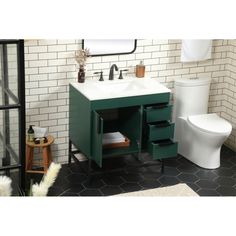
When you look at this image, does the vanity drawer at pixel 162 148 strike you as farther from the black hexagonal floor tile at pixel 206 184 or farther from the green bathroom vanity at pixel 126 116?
the black hexagonal floor tile at pixel 206 184

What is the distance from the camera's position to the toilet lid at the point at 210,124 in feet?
15.2

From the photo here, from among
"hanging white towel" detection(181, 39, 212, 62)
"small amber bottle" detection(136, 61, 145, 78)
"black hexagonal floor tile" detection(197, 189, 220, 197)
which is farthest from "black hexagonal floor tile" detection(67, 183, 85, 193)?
"hanging white towel" detection(181, 39, 212, 62)

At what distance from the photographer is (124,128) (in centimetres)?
466

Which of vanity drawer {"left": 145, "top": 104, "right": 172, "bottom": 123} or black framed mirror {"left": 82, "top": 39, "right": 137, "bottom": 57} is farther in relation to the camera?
black framed mirror {"left": 82, "top": 39, "right": 137, "bottom": 57}

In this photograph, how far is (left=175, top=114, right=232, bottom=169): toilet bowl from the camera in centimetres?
464

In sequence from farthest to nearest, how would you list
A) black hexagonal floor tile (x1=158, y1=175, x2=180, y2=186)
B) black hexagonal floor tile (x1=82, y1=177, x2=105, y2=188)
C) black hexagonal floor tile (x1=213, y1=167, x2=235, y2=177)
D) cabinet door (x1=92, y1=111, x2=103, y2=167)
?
black hexagonal floor tile (x1=213, y1=167, x2=235, y2=177) < black hexagonal floor tile (x1=158, y1=175, x2=180, y2=186) < black hexagonal floor tile (x1=82, y1=177, x2=105, y2=188) < cabinet door (x1=92, y1=111, x2=103, y2=167)

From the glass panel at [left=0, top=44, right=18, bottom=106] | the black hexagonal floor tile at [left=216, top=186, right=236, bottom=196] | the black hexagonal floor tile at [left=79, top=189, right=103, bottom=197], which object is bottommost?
the black hexagonal floor tile at [left=79, top=189, right=103, bottom=197]

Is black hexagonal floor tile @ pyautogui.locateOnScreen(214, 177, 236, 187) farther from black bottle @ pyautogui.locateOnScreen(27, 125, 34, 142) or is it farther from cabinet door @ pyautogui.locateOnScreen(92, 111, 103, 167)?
black bottle @ pyautogui.locateOnScreen(27, 125, 34, 142)

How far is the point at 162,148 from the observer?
4.42 m

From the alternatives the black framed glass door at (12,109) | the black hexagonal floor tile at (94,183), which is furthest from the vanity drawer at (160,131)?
the black framed glass door at (12,109)

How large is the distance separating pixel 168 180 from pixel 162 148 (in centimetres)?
36

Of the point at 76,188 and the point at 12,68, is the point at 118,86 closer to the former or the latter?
the point at 76,188
